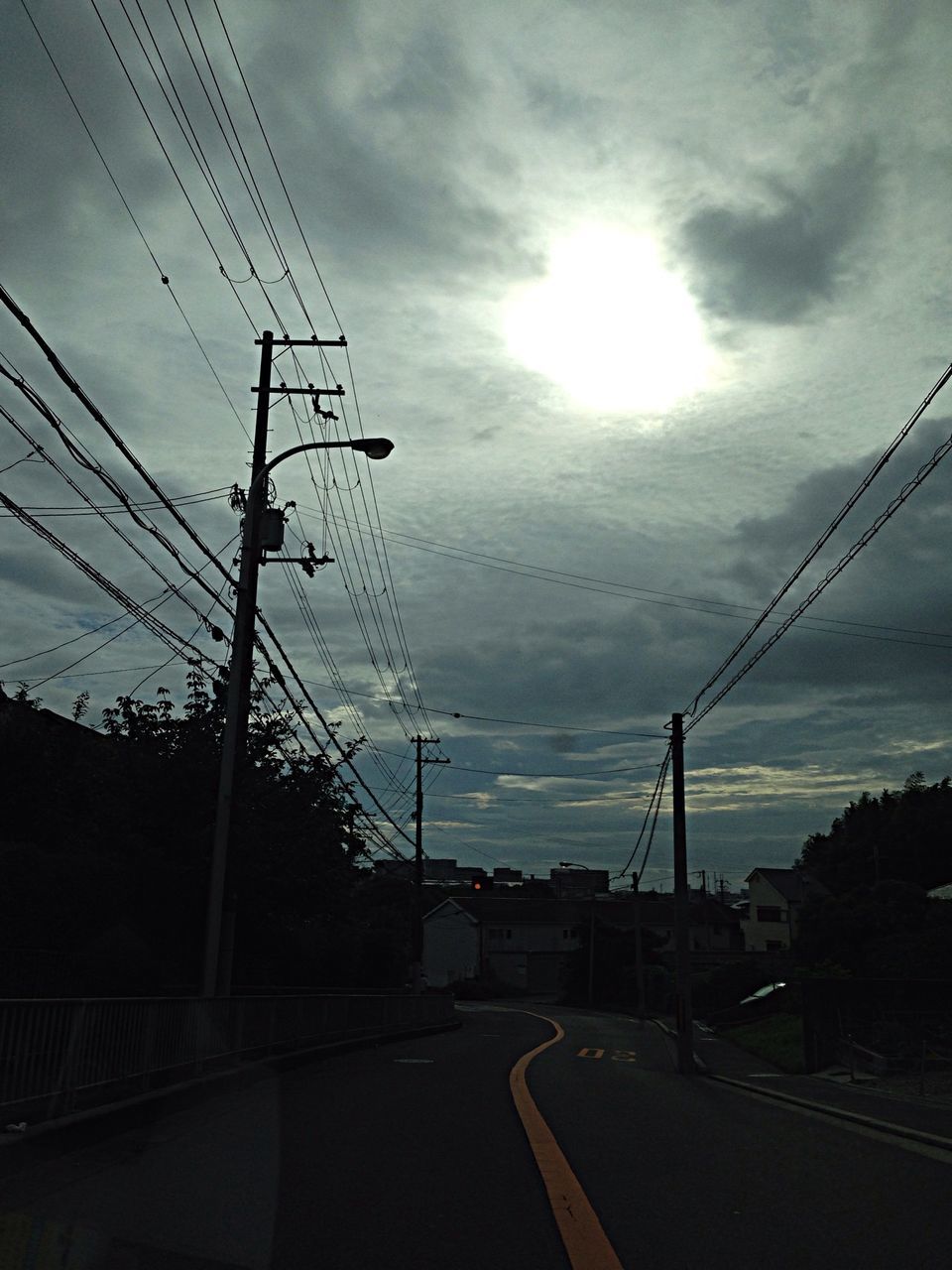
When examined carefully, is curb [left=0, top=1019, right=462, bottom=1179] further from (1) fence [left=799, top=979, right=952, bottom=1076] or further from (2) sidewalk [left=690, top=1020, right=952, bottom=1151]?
(1) fence [left=799, top=979, right=952, bottom=1076]

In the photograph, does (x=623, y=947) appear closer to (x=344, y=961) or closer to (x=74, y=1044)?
(x=344, y=961)

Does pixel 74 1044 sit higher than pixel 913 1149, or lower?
higher

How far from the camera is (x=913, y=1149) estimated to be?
10.6 metres

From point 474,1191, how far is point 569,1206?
0.77 metres

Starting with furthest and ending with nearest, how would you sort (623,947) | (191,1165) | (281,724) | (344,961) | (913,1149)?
(623,947), (344,961), (281,724), (913,1149), (191,1165)

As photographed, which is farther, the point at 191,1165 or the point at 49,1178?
the point at 191,1165

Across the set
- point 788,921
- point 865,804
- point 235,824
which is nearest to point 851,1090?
point 235,824

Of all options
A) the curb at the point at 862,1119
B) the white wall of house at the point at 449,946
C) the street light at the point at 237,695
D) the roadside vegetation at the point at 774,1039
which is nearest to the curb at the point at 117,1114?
the street light at the point at 237,695

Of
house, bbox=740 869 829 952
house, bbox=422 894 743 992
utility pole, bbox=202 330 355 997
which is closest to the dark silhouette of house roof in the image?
house, bbox=740 869 829 952

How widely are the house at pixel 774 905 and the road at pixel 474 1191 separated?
7593 centimetres

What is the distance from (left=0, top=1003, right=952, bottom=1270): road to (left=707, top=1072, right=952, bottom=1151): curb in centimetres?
28

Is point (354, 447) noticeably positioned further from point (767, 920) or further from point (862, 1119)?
point (767, 920)

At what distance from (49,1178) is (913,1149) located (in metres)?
7.77

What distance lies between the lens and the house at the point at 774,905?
84812 millimetres
